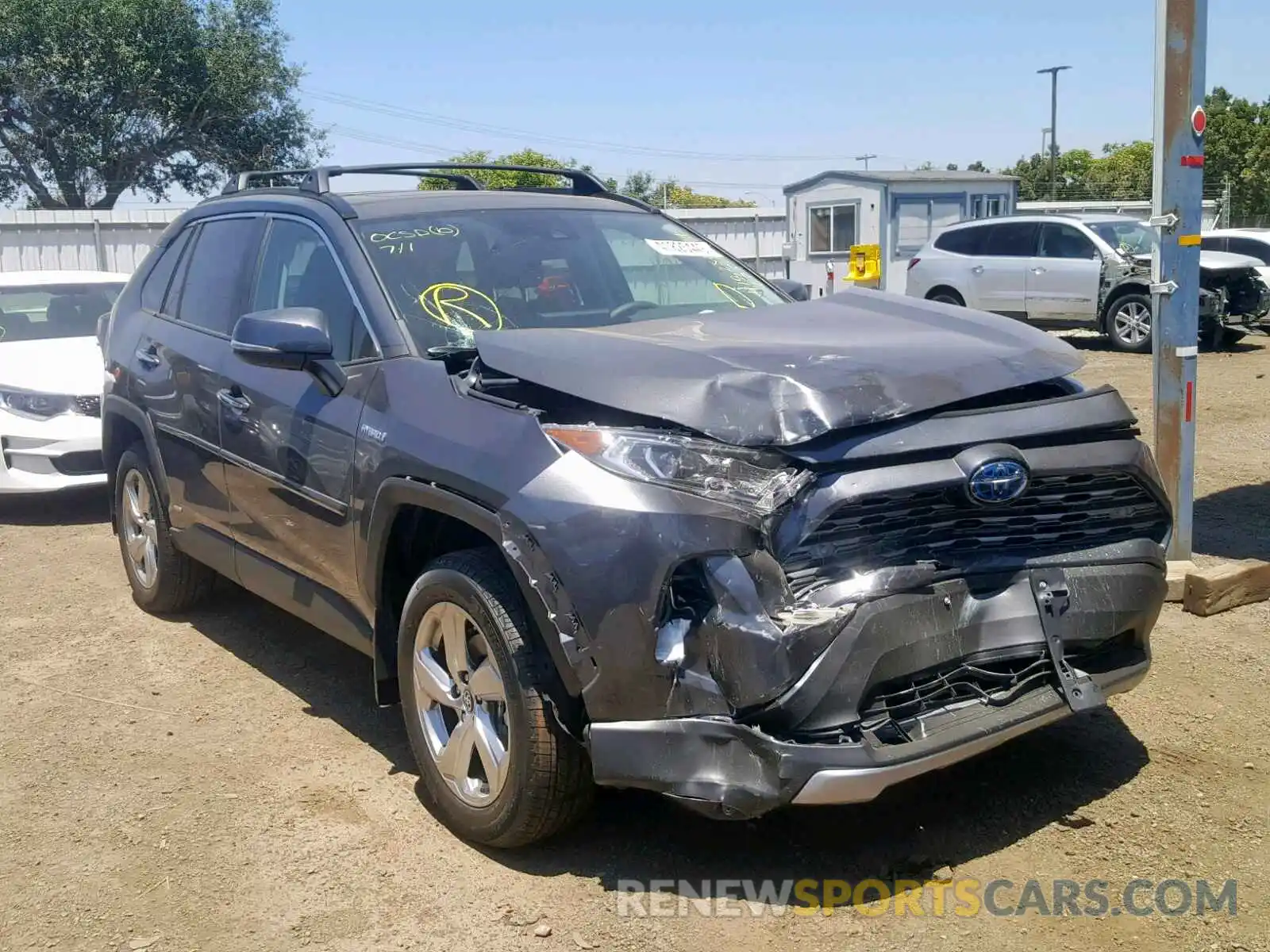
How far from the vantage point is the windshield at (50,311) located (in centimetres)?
895

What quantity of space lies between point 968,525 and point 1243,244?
16153 mm

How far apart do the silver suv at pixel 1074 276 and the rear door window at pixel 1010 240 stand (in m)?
0.01

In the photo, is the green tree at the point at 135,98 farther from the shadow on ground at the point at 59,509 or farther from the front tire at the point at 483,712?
the front tire at the point at 483,712

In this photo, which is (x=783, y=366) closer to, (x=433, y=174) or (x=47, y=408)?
(x=433, y=174)

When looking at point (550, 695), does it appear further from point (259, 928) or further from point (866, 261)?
point (866, 261)

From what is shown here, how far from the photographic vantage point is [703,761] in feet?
9.70

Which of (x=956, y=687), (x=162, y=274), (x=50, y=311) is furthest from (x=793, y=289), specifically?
(x=50, y=311)

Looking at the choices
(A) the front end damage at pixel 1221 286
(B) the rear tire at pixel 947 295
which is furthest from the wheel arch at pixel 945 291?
(A) the front end damage at pixel 1221 286

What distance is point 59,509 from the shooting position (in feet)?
28.4

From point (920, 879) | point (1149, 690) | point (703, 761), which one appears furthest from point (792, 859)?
point (1149, 690)

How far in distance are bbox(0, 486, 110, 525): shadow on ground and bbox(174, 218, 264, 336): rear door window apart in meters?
3.35

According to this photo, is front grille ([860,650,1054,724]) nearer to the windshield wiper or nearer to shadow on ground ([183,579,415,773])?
the windshield wiper

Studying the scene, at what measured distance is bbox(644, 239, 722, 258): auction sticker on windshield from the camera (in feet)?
15.9

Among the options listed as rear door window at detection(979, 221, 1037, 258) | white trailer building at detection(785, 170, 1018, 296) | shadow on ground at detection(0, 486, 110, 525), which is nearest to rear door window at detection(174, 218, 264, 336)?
shadow on ground at detection(0, 486, 110, 525)
